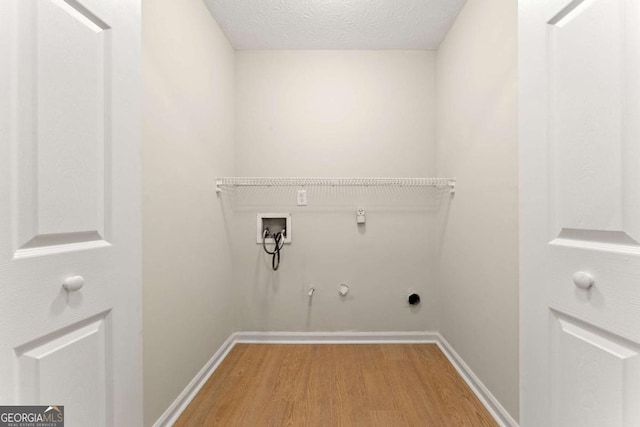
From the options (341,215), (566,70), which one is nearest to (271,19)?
(341,215)

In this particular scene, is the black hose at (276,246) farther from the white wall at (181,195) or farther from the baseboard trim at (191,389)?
the baseboard trim at (191,389)

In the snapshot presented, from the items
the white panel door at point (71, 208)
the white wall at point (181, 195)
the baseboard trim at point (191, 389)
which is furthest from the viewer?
the baseboard trim at point (191, 389)

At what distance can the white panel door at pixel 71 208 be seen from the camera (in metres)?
0.57

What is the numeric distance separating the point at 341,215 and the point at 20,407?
2.05 metres

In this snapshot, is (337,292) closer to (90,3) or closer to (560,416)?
(560,416)

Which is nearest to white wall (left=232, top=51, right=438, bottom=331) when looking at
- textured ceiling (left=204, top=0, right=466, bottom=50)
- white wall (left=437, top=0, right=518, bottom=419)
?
textured ceiling (left=204, top=0, right=466, bottom=50)

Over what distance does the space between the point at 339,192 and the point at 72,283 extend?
1.95 metres

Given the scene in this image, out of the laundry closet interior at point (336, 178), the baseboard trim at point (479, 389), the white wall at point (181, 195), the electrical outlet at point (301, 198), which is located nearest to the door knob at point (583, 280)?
the laundry closet interior at point (336, 178)

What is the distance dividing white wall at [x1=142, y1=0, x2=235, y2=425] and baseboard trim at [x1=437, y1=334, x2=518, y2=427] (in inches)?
66.1

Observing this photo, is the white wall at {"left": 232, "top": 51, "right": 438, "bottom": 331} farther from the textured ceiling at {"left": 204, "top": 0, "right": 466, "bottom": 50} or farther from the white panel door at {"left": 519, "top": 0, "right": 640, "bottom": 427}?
the white panel door at {"left": 519, "top": 0, "right": 640, "bottom": 427}

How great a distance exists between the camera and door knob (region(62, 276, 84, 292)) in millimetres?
661

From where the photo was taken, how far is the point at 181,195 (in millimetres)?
1645

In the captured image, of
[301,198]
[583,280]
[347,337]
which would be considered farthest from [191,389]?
[583,280]

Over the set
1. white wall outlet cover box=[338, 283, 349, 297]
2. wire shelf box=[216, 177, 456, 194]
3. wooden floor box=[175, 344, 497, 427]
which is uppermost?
wire shelf box=[216, 177, 456, 194]
